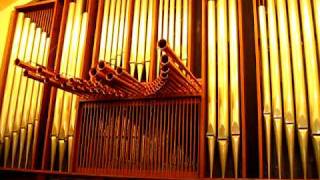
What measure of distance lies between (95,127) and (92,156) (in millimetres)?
298

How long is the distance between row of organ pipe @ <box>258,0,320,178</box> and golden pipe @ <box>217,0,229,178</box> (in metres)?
0.33

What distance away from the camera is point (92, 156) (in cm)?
395

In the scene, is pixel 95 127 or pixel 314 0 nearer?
pixel 314 0

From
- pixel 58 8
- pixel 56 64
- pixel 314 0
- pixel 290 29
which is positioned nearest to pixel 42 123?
pixel 56 64

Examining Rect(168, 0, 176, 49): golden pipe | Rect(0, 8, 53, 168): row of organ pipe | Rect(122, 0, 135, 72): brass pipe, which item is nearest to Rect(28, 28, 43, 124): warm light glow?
Rect(0, 8, 53, 168): row of organ pipe

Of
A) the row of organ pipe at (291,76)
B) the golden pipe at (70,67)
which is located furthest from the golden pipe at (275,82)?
the golden pipe at (70,67)

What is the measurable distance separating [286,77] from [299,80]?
4.4 inches

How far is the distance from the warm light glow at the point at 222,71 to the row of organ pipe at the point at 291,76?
332 millimetres

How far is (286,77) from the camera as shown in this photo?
3457mm

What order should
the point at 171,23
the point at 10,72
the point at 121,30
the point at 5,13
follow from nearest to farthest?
the point at 171,23, the point at 121,30, the point at 10,72, the point at 5,13

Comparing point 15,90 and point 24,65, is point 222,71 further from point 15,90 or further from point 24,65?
point 15,90

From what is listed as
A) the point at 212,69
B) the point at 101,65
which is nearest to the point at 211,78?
the point at 212,69

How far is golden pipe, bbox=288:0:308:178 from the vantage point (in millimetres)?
3244

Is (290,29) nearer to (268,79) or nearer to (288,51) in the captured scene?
(288,51)
